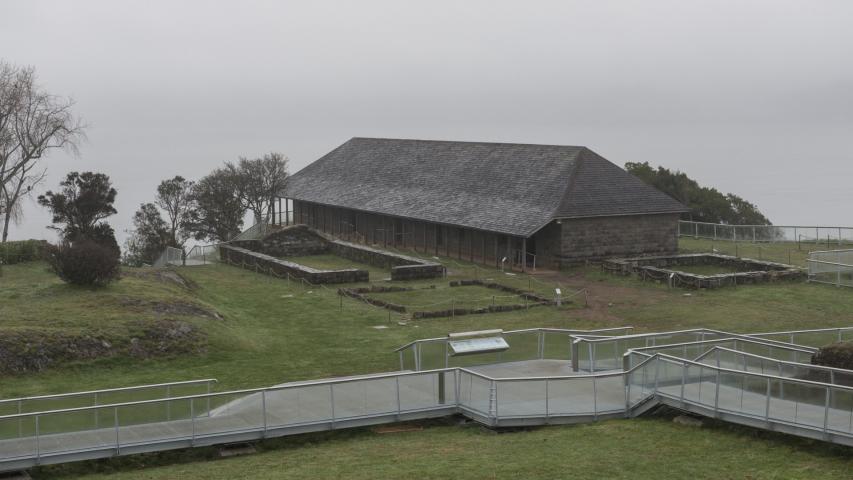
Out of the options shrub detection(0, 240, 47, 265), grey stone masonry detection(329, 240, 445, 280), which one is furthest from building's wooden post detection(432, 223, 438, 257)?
shrub detection(0, 240, 47, 265)

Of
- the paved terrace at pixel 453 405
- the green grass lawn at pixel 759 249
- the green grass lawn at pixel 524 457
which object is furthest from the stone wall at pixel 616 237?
the green grass lawn at pixel 524 457

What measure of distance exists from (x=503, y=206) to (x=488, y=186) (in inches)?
131

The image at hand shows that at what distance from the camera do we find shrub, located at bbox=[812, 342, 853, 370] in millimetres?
18484

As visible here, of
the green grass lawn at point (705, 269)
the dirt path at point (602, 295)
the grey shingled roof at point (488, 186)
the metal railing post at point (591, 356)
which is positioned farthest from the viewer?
the grey shingled roof at point (488, 186)

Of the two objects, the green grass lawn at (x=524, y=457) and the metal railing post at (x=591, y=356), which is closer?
the green grass lawn at (x=524, y=457)

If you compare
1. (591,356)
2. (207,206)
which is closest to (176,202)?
(207,206)

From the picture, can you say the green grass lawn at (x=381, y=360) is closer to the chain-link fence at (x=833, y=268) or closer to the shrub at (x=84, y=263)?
the shrub at (x=84, y=263)

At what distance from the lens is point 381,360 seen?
27.0 meters

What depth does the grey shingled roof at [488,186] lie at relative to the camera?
47.3 meters

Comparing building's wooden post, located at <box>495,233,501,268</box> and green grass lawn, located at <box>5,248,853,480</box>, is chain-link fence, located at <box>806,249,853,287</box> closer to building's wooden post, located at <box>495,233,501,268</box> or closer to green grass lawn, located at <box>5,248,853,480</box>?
green grass lawn, located at <box>5,248,853,480</box>

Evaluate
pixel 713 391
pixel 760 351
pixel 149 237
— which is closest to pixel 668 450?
pixel 713 391

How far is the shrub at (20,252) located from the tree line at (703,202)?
145 ft

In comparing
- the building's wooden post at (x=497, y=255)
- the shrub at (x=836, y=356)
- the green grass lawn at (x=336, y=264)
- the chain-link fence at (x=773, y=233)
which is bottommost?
the shrub at (x=836, y=356)

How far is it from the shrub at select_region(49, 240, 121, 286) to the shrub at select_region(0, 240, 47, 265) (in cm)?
1271
